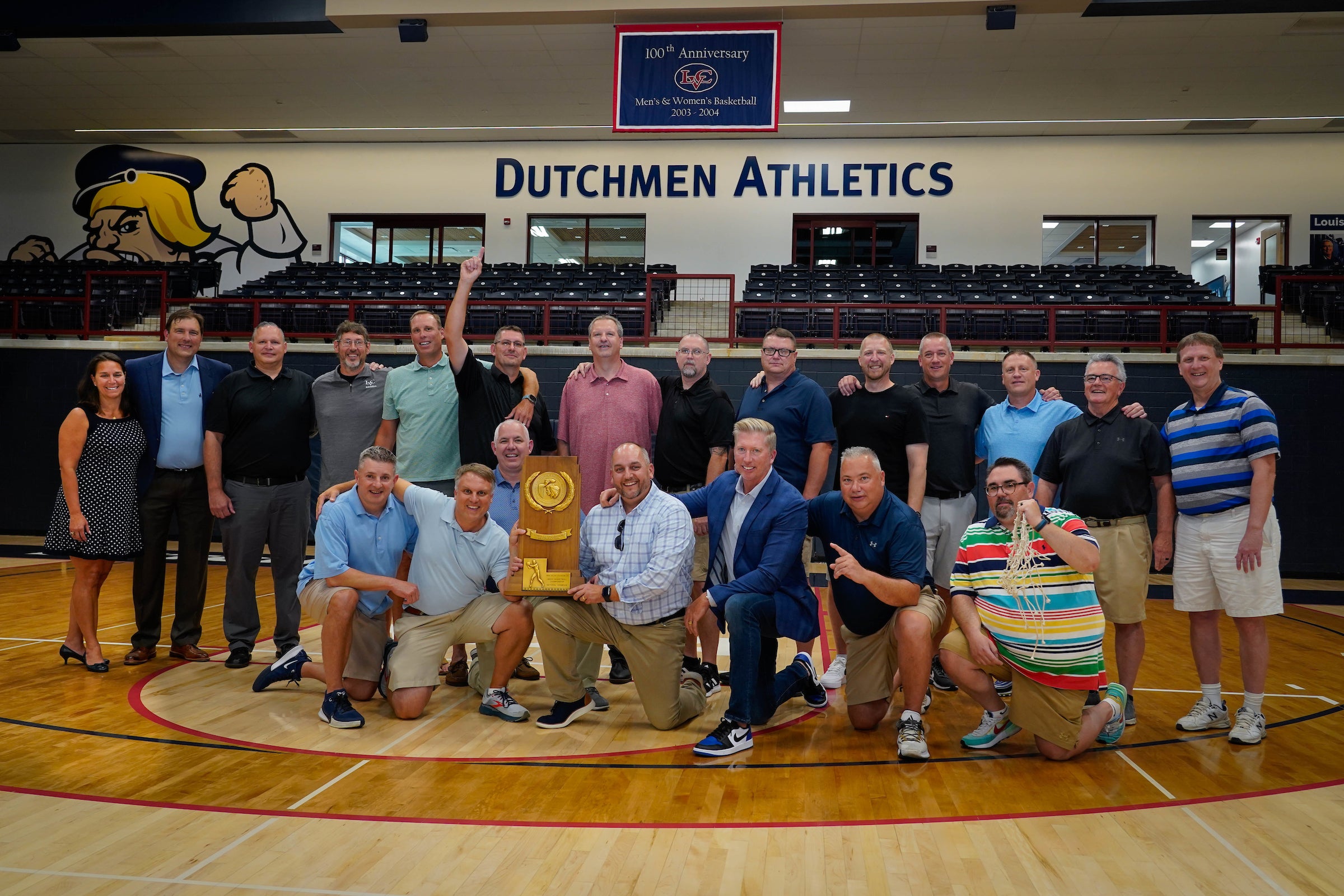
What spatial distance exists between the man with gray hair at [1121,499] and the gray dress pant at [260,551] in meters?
3.68

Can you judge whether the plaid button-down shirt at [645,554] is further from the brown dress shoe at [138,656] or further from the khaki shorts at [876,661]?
the brown dress shoe at [138,656]

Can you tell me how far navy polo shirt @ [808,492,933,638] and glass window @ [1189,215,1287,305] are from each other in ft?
40.8

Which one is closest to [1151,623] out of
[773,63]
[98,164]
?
[773,63]

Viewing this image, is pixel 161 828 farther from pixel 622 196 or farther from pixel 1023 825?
pixel 622 196

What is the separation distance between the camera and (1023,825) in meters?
2.60

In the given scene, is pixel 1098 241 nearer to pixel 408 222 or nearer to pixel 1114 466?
pixel 408 222

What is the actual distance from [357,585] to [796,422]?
2.09m

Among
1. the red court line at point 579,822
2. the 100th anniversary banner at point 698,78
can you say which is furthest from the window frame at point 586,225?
the red court line at point 579,822

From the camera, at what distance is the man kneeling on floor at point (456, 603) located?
366 centimetres

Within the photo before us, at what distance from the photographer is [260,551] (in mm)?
4547

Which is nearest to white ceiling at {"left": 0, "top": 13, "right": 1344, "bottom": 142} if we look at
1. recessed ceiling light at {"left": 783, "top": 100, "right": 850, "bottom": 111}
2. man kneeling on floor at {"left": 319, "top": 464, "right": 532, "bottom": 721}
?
recessed ceiling light at {"left": 783, "top": 100, "right": 850, "bottom": 111}

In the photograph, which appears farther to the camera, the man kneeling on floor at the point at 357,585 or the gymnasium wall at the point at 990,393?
the gymnasium wall at the point at 990,393

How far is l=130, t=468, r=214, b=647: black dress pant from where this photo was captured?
14.9 ft

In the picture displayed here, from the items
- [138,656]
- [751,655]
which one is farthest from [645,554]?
[138,656]
